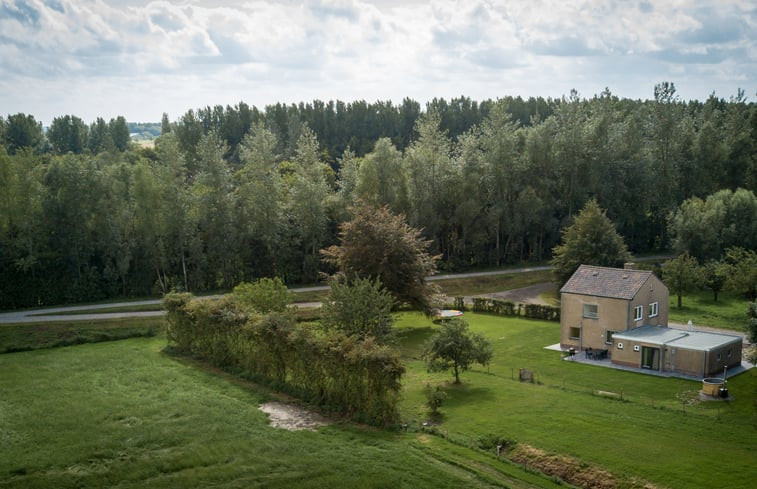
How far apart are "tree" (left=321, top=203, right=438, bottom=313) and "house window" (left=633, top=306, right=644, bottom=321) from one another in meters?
14.8

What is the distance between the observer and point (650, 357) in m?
37.5

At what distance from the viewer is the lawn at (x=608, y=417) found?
2355cm

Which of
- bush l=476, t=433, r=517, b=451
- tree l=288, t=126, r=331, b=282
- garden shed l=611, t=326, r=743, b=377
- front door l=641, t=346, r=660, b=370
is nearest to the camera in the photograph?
bush l=476, t=433, r=517, b=451

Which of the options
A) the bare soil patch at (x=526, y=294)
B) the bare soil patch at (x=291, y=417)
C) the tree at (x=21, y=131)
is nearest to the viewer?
the bare soil patch at (x=291, y=417)

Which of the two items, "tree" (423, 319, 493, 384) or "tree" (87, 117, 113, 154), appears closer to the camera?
"tree" (423, 319, 493, 384)

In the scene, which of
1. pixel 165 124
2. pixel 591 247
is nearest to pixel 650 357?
pixel 591 247

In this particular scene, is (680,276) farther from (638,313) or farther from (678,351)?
(678,351)

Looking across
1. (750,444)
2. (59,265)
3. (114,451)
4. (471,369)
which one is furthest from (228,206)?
(750,444)

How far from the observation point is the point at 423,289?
159 ft

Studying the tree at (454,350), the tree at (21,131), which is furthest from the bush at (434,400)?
the tree at (21,131)

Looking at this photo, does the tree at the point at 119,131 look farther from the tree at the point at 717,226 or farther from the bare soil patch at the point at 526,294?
the tree at the point at 717,226

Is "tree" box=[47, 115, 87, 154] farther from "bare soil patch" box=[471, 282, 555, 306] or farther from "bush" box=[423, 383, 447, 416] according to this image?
"bush" box=[423, 383, 447, 416]

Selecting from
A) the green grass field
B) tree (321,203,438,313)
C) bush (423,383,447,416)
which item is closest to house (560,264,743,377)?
the green grass field

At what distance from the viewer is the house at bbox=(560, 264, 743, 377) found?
36.5 m
